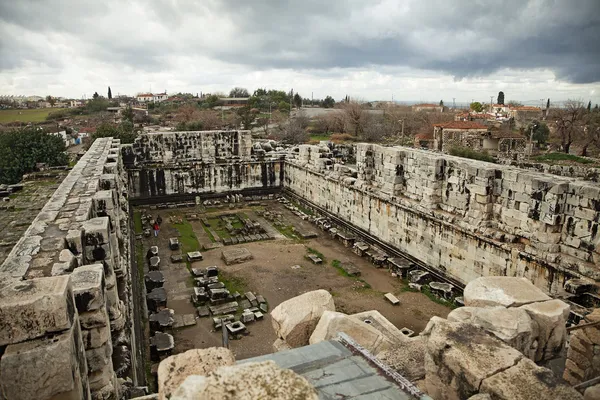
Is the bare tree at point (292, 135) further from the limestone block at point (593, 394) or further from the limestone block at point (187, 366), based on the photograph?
the limestone block at point (593, 394)

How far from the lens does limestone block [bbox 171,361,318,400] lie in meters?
2.04

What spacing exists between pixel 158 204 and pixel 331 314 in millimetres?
15920

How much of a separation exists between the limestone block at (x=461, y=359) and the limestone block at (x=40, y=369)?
3010 millimetres

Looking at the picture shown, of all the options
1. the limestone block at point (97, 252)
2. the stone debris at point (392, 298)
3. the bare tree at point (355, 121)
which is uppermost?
the bare tree at point (355, 121)

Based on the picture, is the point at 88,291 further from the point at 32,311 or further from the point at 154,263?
the point at 154,263

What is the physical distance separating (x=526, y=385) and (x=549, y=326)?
5.28ft

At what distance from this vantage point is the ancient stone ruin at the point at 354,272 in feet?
9.96

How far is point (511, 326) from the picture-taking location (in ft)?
13.1

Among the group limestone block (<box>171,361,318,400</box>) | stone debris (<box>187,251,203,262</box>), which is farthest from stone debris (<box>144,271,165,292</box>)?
limestone block (<box>171,361,318,400</box>)

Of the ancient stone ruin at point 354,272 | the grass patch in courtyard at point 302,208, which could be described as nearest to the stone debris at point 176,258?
the ancient stone ruin at point 354,272

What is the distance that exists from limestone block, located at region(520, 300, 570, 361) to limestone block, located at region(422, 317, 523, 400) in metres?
1.04

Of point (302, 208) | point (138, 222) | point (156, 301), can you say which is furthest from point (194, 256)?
point (302, 208)

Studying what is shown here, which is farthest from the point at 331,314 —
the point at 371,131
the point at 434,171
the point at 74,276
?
the point at 371,131

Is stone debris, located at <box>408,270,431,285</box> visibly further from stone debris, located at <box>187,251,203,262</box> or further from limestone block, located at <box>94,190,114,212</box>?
limestone block, located at <box>94,190,114,212</box>
